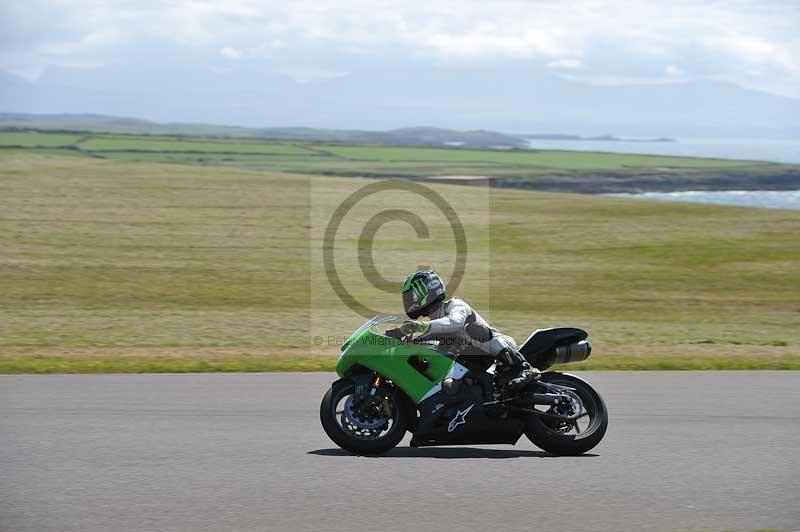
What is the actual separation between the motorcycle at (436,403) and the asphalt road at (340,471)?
16 cm

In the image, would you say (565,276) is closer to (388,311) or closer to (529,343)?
(388,311)

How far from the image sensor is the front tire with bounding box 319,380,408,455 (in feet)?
27.2

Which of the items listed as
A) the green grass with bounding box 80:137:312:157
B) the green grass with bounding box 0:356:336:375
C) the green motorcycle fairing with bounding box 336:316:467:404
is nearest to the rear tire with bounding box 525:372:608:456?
the green motorcycle fairing with bounding box 336:316:467:404

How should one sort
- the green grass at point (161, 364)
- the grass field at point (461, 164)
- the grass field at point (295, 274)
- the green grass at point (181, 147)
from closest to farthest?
1. the green grass at point (161, 364)
2. the grass field at point (295, 274)
3. the grass field at point (461, 164)
4. the green grass at point (181, 147)

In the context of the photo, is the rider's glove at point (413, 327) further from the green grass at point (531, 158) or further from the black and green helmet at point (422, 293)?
the green grass at point (531, 158)

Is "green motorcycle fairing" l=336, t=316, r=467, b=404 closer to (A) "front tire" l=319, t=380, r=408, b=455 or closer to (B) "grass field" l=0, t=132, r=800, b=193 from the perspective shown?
(A) "front tire" l=319, t=380, r=408, b=455

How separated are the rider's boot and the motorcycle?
0.21ft

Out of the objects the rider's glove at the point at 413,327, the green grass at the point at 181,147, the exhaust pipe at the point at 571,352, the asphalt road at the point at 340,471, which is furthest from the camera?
the green grass at the point at 181,147

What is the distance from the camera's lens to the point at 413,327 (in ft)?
27.5

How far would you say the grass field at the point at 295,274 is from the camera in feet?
52.6

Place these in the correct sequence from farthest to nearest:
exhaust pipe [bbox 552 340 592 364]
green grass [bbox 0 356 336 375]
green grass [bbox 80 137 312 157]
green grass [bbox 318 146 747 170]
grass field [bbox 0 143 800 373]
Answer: green grass [bbox 318 146 747 170] < green grass [bbox 80 137 312 157] < grass field [bbox 0 143 800 373] < green grass [bbox 0 356 336 375] < exhaust pipe [bbox 552 340 592 364]

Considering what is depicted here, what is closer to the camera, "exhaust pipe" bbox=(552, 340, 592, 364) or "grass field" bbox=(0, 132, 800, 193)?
"exhaust pipe" bbox=(552, 340, 592, 364)

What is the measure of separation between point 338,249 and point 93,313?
1085cm

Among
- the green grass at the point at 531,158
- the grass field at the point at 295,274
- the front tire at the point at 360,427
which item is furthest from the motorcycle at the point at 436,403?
the green grass at the point at 531,158
